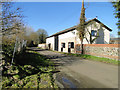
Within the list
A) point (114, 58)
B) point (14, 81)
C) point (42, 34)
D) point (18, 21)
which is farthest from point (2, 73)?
point (42, 34)

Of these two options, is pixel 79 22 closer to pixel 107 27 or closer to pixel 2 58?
pixel 107 27

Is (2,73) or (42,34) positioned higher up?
(42,34)

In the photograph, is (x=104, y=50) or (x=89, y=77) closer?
(x=89, y=77)

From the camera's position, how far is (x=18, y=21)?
6367 millimetres

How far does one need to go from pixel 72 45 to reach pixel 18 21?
1295cm

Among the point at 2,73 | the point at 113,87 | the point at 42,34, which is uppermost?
the point at 42,34

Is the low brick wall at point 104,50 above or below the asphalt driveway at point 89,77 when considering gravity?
above

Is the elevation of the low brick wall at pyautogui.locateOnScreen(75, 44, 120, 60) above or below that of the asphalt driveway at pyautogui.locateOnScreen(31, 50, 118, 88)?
above

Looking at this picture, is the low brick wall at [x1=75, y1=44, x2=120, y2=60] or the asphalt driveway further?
the low brick wall at [x1=75, y1=44, x2=120, y2=60]

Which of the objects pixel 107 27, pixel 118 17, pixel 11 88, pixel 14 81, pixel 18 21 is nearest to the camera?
pixel 11 88

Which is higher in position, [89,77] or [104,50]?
[104,50]

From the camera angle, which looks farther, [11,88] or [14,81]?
[14,81]

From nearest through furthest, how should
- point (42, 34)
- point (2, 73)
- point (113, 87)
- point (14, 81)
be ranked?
point (113, 87) → point (14, 81) → point (2, 73) → point (42, 34)

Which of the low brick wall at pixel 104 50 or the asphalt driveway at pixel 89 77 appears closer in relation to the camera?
the asphalt driveway at pixel 89 77
